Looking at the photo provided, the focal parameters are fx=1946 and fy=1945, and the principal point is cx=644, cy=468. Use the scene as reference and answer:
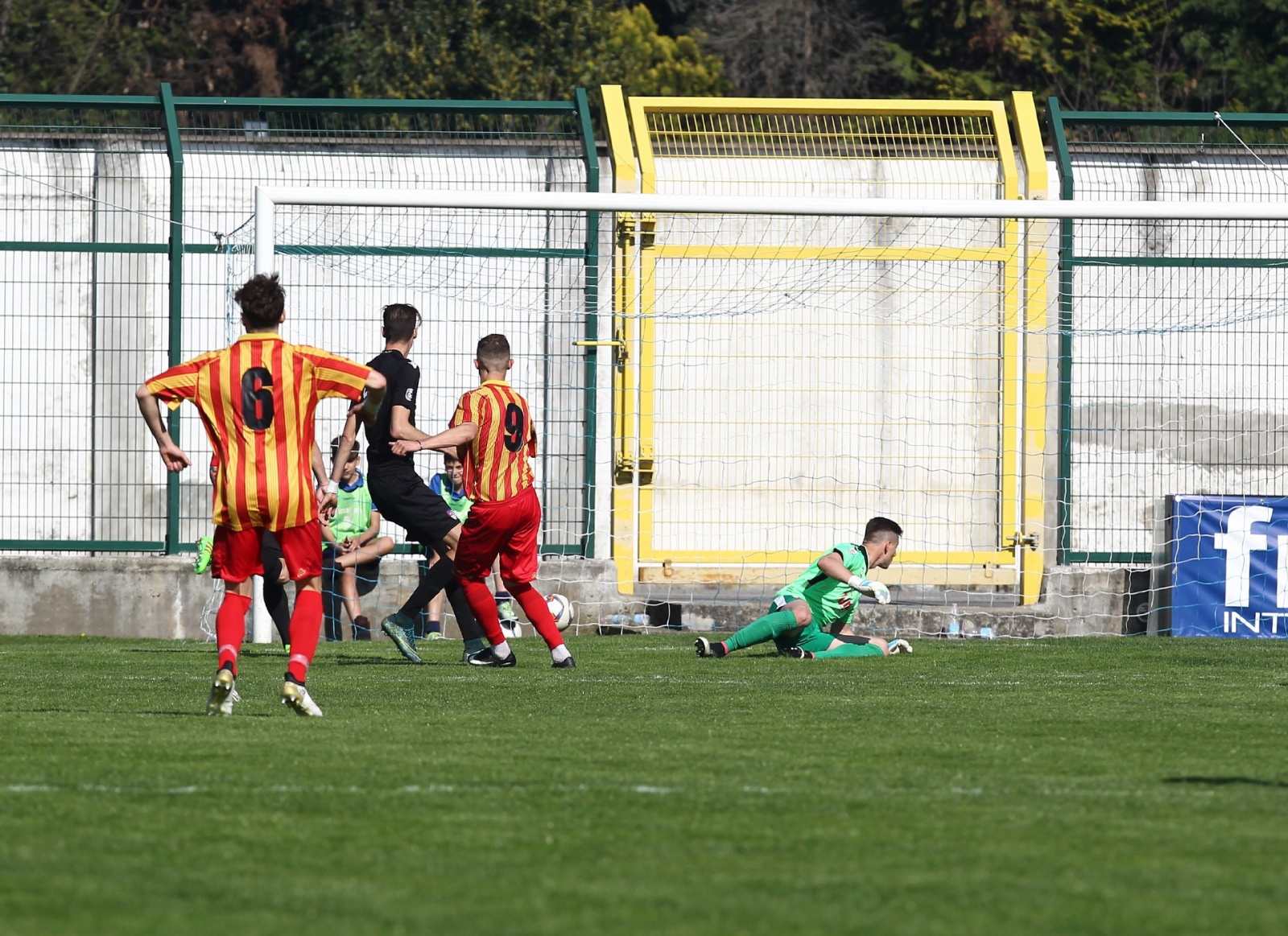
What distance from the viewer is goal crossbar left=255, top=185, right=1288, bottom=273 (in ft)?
41.2

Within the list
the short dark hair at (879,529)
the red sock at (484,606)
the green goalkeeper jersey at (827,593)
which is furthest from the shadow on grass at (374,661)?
the short dark hair at (879,529)

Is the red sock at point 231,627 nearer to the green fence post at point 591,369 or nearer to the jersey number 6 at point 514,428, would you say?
the jersey number 6 at point 514,428

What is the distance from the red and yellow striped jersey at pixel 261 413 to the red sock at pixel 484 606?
2.55m

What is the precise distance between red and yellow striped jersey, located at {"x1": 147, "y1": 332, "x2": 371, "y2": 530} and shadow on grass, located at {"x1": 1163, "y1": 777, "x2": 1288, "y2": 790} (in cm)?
339

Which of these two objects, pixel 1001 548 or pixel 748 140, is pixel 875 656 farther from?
pixel 748 140

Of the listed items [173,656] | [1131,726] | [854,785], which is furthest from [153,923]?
[173,656]

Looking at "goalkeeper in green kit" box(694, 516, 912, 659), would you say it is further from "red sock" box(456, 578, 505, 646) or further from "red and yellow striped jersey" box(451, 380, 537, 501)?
"red and yellow striped jersey" box(451, 380, 537, 501)

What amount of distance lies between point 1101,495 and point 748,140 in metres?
3.73

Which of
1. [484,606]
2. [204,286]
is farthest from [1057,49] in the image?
[484,606]

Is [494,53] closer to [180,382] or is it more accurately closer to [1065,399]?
[1065,399]

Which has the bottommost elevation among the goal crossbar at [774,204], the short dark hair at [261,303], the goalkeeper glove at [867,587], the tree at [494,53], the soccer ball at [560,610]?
the soccer ball at [560,610]

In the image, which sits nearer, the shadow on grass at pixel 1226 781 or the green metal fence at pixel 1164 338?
the shadow on grass at pixel 1226 781

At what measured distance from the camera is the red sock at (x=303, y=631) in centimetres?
729

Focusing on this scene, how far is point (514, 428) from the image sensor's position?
9984 mm
